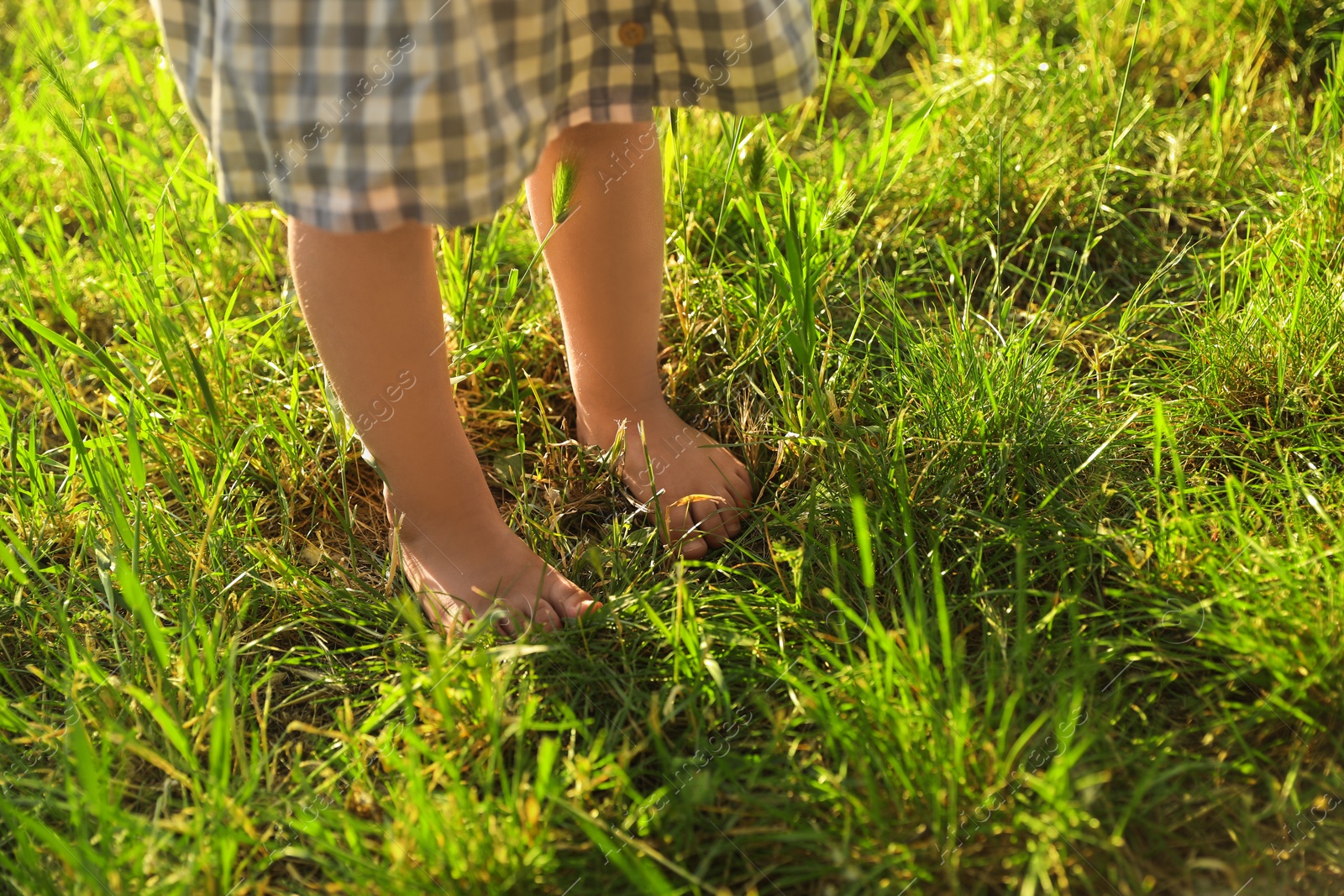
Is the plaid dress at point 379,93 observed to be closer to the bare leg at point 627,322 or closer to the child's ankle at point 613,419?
the bare leg at point 627,322

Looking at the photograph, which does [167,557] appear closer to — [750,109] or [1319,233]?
[750,109]

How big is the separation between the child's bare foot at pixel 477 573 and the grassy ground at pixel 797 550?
0.05m

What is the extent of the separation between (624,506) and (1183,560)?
A: 0.57 metres

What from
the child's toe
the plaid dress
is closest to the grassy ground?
the child's toe

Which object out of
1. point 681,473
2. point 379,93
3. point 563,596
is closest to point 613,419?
point 681,473

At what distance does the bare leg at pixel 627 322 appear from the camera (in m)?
1.01

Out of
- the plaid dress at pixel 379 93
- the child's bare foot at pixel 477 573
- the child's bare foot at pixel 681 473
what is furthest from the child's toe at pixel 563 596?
the plaid dress at pixel 379 93

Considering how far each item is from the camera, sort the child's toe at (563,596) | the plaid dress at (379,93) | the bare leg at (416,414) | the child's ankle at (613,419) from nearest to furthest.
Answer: the plaid dress at (379,93) → the bare leg at (416,414) → the child's toe at (563,596) → the child's ankle at (613,419)

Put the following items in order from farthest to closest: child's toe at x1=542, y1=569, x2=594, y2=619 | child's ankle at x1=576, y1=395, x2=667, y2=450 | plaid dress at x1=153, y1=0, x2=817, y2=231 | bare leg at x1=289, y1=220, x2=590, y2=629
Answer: child's ankle at x1=576, y1=395, x2=667, y2=450 → child's toe at x1=542, y1=569, x2=594, y2=619 → bare leg at x1=289, y1=220, x2=590, y2=629 → plaid dress at x1=153, y1=0, x2=817, y2=231

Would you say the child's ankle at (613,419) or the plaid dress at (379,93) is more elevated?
the plaid dress at (379,93)

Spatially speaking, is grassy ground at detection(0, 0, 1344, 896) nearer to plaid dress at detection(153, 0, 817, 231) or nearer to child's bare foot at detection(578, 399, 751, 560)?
child's bare foot at detection(578, 399, 751, 560)

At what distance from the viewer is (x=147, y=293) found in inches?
43.6

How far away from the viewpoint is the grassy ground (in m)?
0.78

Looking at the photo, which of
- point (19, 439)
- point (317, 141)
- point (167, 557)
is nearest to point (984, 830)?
point (317, 141)
